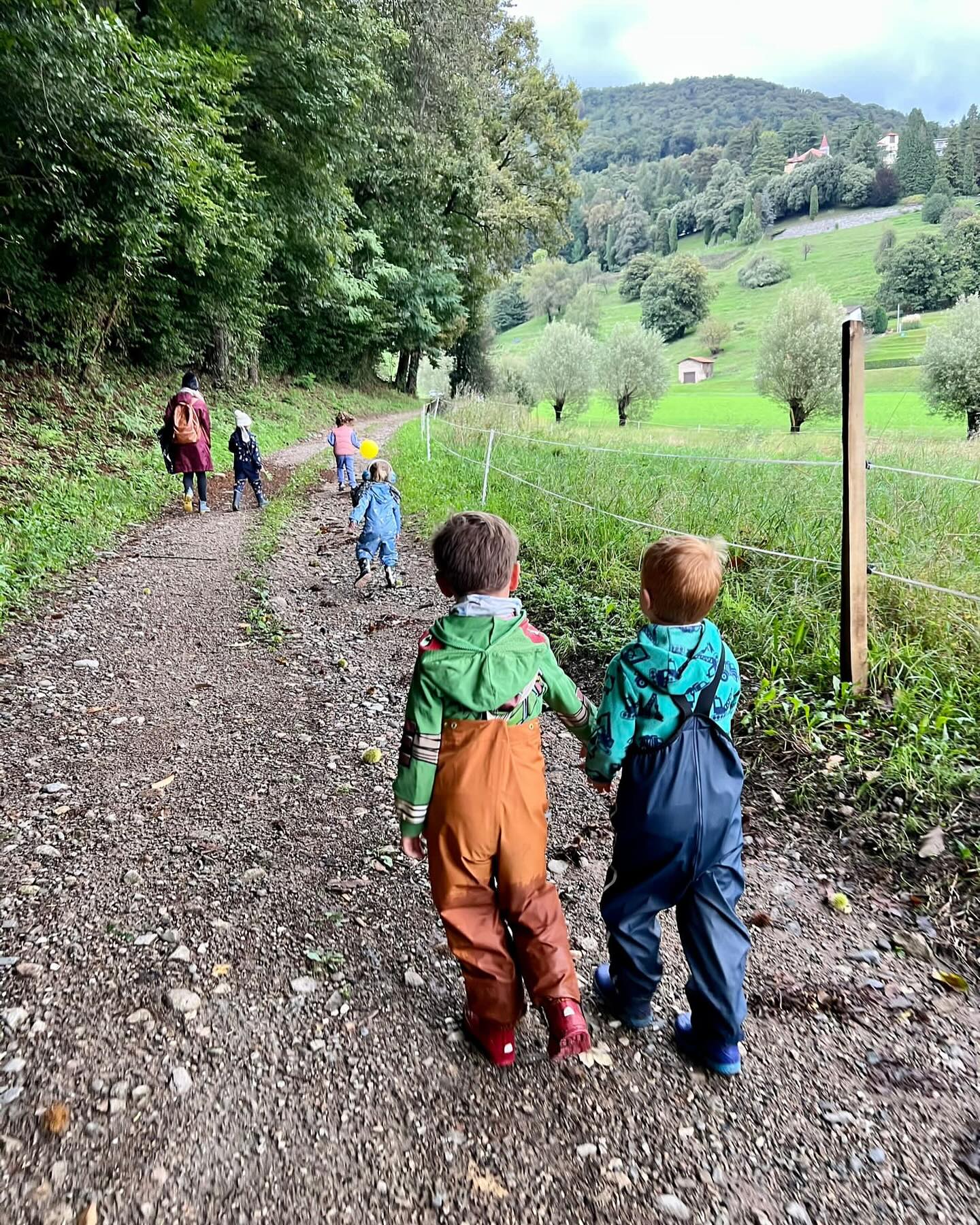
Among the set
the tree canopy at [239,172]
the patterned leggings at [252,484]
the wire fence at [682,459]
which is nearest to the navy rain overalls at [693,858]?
the wire fence at [682,459]

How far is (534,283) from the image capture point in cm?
12825

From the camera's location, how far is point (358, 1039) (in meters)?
2.33

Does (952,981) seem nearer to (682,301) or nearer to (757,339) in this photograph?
(757,339)

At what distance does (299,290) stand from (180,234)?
11159mm

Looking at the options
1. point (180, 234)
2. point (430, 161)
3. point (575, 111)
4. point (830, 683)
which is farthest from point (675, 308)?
point (830, 683)

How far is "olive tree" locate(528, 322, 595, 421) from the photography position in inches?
1918

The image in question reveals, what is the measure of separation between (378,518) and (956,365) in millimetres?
32662

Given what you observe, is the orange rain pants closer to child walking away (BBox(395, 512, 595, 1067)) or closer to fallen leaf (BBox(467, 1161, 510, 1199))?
child walking away (BBox(395, 512, 595, 1067))

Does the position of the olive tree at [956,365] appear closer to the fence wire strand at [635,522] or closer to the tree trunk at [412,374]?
the tree trunk at [412,374]

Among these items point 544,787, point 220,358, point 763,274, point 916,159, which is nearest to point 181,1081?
point 544,787

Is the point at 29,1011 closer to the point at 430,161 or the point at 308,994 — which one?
the point at 308,994

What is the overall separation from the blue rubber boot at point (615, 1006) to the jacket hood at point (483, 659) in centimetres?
114

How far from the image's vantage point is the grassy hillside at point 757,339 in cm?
3825

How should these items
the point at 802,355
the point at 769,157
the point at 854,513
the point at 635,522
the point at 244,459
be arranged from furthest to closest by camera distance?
the point at 769,157 < the point at 802,355 < the point at 244,459 < the point at 635,522 < the point at 854,513
